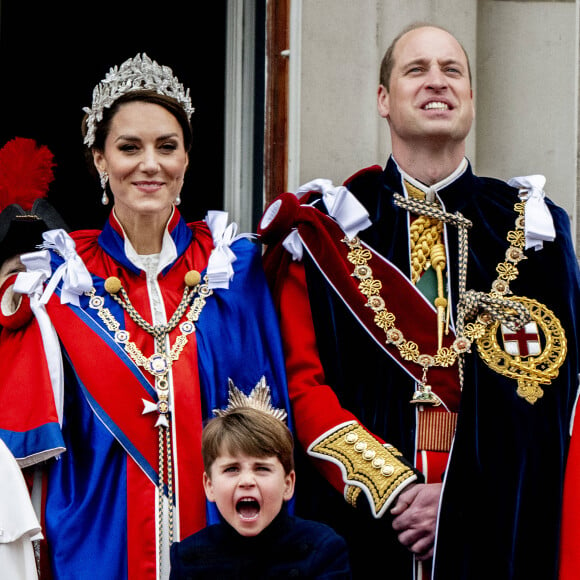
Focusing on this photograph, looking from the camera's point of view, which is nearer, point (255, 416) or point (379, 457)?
point (255, 416)

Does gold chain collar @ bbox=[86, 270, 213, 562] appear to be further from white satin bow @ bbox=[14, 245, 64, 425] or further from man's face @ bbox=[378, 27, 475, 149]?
man's face @ bbox=[378, 27, 475, 149]

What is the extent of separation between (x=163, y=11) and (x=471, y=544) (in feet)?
10.3

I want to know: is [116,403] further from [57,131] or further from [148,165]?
[57,131]

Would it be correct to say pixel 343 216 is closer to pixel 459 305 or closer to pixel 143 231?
pixel 459 305

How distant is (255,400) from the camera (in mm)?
3967

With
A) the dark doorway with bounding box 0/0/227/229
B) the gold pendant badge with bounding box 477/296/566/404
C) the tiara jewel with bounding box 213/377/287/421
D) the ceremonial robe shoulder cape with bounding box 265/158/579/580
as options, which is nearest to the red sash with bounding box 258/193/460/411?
the ceremonial robe shoulder cape with bounding box 265/158/579/580

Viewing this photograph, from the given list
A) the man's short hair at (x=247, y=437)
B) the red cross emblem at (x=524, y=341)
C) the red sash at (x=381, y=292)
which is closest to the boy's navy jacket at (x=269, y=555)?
the man's short hair at (x=247, y=437)

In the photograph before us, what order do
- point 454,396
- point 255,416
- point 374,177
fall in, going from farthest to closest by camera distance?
point 374,177 < point 454,396 < point 255,416

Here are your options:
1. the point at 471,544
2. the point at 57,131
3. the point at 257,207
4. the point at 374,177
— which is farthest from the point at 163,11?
the point at 471,544

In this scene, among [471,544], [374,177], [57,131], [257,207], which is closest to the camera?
[471,544]

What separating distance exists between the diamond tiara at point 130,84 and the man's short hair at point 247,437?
107 cm

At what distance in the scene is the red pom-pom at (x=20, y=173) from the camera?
4469 mm

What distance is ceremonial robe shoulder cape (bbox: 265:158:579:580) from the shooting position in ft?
13.0

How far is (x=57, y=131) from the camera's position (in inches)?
246
